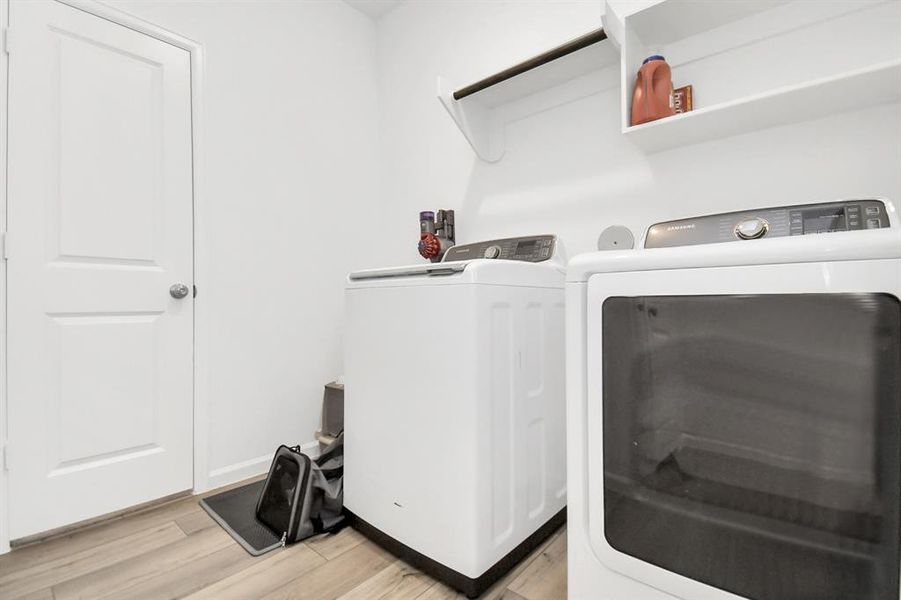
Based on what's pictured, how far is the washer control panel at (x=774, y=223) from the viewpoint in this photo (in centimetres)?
104

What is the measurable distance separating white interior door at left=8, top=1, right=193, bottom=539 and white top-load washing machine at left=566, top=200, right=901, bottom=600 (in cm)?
174

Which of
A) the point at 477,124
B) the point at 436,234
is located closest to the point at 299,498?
the point at 436,234

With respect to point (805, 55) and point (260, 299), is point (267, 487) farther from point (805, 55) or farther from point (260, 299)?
point (805, 55)

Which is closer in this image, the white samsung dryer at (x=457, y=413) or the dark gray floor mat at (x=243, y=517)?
the white samsung dryer at (x=457, y=413)

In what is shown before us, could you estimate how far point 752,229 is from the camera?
114 cm

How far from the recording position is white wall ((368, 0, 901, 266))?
132 centimetres

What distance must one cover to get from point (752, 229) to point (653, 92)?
0.61 m

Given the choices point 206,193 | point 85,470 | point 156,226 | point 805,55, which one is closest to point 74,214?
point 156,226

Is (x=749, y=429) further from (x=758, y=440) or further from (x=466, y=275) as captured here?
(x=466, y=275)

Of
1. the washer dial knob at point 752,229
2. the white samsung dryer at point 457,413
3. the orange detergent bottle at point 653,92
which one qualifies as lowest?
the white samsung dryer at point 457,413

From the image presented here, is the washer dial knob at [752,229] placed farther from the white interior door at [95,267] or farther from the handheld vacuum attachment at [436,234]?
the white interior door at [95,267]

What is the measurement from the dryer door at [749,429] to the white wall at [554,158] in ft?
2.99

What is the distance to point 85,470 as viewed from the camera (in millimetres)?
1589

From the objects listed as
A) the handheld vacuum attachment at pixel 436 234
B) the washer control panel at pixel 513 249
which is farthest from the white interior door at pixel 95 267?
the washer control panel at pixel 513 249
